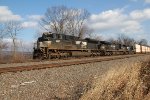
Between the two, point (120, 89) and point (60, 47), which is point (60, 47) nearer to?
point (60, 47)

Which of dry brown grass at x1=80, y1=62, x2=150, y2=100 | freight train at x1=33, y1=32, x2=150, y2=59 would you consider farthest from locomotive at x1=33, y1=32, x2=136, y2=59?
dry brown grass at x1=80, y1=62, x2=150, y2=100

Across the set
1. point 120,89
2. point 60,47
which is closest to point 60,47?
point 60,47

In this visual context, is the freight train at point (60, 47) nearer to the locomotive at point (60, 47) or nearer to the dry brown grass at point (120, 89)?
the locomotive at point (60, 47)

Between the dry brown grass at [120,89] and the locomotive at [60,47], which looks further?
the locomotive at [60,47]

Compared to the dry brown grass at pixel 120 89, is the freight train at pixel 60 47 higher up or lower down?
higher up

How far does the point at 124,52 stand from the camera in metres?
51.2

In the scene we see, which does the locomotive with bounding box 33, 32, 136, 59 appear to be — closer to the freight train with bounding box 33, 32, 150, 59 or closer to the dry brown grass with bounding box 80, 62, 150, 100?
the freight train with bounding box 33, 32, 150, 59

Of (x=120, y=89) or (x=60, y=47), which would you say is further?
(x=60, y=47)

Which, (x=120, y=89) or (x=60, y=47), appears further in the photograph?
(x=60, y=47)

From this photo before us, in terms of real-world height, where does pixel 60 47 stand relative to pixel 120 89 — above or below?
above

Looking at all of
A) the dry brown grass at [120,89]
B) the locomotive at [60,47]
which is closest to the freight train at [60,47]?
the locomotive at [60,47]

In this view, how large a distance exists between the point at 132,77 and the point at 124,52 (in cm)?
4384

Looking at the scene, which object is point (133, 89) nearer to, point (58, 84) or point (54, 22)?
point (58, 84)

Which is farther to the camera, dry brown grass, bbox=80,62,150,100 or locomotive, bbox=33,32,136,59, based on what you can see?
locomotive, bbox=33,32,136,59
